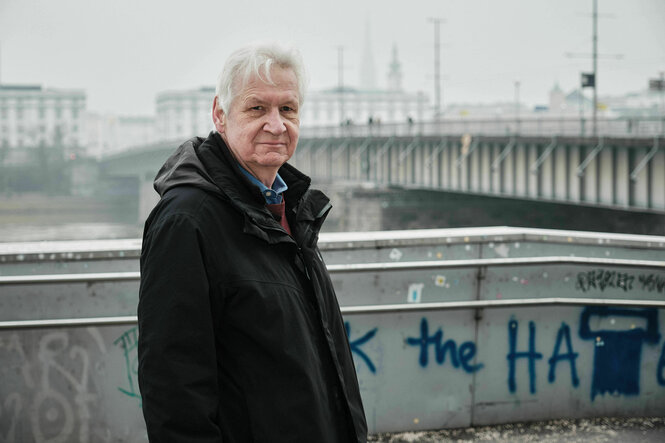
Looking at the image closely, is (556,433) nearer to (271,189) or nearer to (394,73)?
(271,189)

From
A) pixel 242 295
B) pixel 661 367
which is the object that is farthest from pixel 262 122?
pixel 661 367

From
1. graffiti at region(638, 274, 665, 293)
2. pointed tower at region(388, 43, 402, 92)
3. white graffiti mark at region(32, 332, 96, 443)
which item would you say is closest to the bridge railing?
graffiti at region(638, 274, 665, 293)

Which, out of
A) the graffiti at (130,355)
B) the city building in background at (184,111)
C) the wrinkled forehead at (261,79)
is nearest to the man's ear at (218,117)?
the wrinkled forehead at (261,79)

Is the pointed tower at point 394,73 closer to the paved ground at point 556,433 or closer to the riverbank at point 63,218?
the riverbank at point 63,218

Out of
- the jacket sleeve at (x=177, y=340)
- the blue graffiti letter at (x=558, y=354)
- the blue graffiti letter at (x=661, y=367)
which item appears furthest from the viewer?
the blue graffiti letter at (x=661, y=367)

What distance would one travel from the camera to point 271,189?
2.33 m

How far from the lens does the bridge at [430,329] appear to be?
3.88 m

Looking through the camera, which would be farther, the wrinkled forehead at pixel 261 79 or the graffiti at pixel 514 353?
the graffiti at pixel 514 353

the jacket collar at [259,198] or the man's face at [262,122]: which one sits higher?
the man's face at [262,122]

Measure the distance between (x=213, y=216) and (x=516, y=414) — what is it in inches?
115

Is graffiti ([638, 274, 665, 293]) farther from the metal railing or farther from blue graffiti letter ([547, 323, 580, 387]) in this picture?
blue graffiti letter ([547, 323, 580, 387])

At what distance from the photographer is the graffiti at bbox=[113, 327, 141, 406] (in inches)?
154

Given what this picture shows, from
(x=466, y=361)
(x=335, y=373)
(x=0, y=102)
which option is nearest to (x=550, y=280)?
Result: (x=466, y=361)

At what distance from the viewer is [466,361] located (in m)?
4.34
